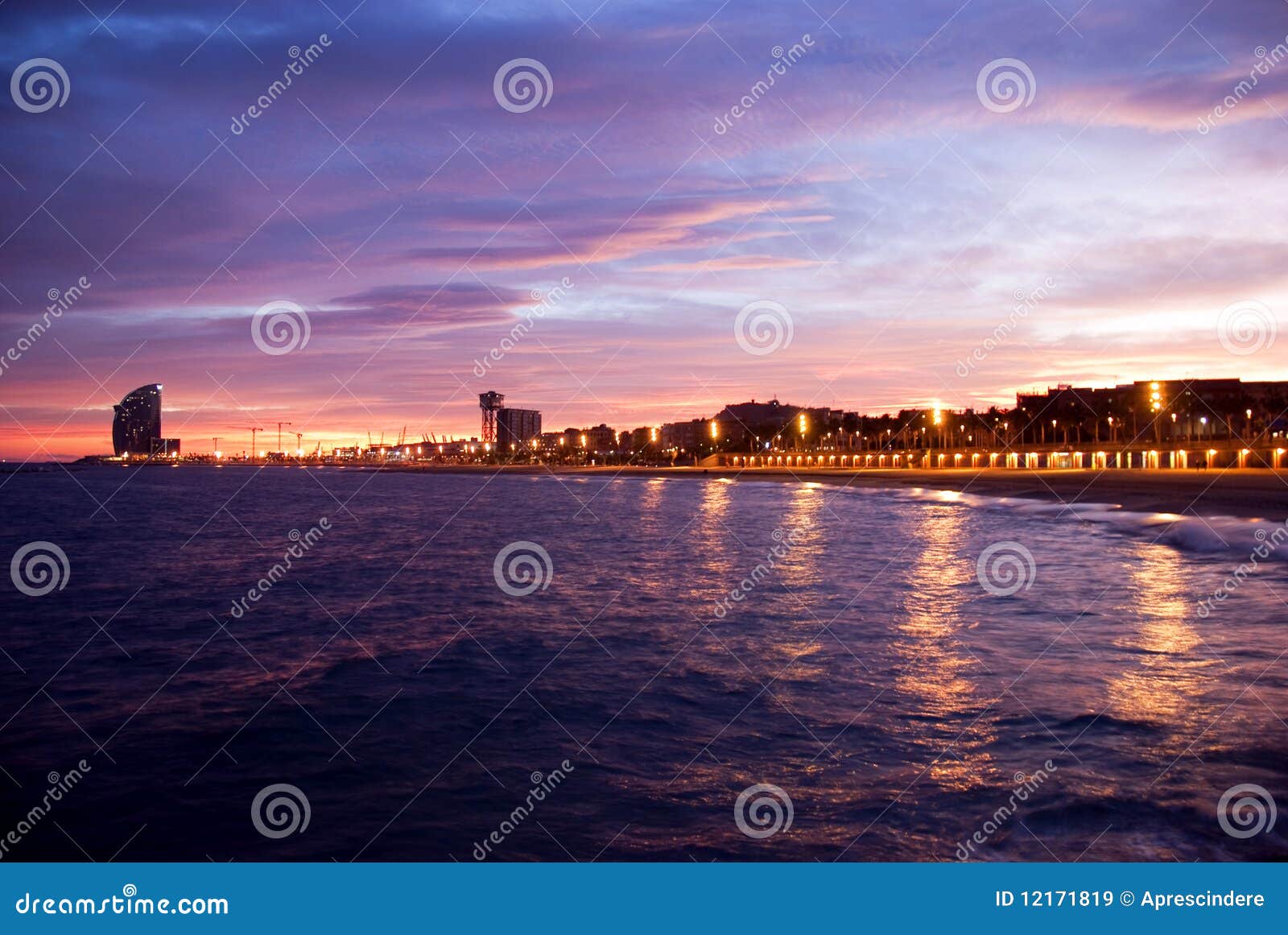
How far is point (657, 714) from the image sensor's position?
1096cm

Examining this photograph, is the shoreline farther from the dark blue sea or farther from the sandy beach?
the dark blue sea

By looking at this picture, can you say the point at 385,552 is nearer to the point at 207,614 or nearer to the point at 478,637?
the point at 207,614

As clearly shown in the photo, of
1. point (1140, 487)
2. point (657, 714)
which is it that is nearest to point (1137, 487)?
point (1140, 487)

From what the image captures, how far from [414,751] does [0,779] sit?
404cm

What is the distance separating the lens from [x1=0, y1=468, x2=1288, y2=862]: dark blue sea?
24.3 ft

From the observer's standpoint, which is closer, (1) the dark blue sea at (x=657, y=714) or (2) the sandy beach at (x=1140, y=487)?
(1) the dark blue sea at (x=657, y=714)

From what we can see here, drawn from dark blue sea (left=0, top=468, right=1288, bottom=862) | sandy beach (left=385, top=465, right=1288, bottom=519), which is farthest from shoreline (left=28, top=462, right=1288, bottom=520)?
dark blue sea (left=0, top=468, right=1288, bottom=862)

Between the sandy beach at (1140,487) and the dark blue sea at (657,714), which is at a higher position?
the sandy beach at (1140,487)

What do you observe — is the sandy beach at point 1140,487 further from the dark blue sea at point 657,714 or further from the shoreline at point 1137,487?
the dark blue sea at point 657,714

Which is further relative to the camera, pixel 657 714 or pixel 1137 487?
pixel 1137 487

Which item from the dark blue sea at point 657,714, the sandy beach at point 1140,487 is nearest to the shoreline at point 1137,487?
the sandy beach at point 1140,487

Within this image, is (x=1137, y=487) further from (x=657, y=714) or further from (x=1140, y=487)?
(x=657, y=714)

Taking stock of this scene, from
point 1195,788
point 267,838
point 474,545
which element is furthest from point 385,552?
point 1195,788

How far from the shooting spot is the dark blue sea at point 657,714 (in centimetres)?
741
